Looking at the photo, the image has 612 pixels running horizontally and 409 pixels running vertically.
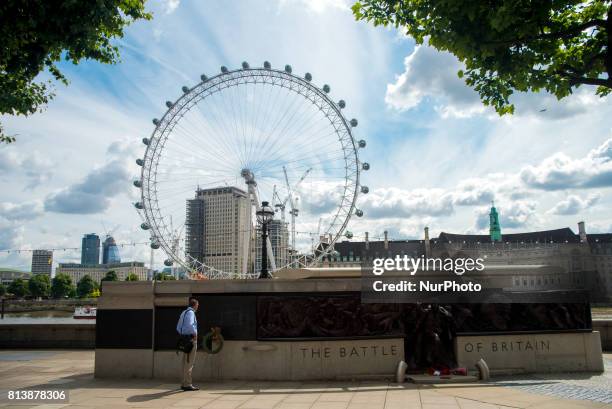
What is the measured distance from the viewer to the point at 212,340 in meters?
12.2

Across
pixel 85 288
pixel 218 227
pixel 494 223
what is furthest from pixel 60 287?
pixel 494 223

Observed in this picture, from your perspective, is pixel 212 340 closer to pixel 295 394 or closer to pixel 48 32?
pixel 295 394

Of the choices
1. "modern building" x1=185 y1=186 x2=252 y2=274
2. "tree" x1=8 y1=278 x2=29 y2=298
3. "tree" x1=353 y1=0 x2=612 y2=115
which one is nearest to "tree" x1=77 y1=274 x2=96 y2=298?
"tree" x1=8 y1=278 x2=29 y2=298

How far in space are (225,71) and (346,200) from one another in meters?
14.9

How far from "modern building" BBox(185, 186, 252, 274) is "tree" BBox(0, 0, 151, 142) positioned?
79.5m

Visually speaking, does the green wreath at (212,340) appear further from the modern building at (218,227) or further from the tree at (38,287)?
the tree at (38,287)

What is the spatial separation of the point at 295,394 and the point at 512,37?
8.26 m

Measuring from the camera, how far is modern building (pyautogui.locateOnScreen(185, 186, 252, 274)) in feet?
338

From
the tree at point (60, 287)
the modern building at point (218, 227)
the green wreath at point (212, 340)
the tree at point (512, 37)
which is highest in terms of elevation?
the modern building at point (218, 227)

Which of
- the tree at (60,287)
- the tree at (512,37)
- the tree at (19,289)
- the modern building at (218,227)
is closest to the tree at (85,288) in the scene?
the tree at (60,287)

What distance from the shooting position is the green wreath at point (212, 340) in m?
12.2

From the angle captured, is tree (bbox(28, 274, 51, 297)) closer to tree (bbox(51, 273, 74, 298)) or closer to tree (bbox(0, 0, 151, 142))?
tree (bbox(51, 273, 74, 298))

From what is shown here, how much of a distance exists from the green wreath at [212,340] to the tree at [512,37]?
321 inches

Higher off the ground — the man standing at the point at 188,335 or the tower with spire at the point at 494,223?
the tower with spire at the point at 494,223
